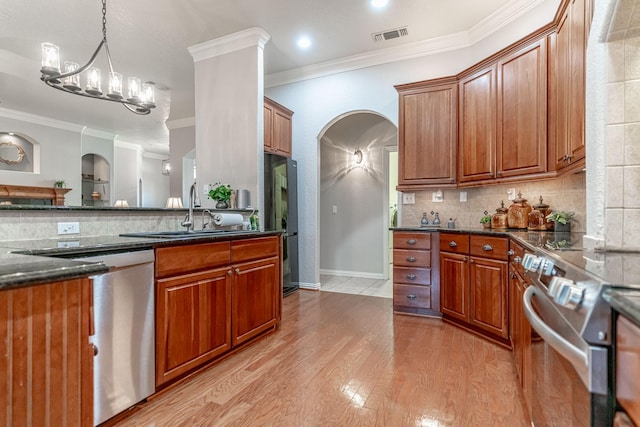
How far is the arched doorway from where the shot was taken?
4918 millimetres

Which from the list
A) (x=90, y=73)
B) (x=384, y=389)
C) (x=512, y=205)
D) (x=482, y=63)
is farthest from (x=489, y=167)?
(x=90, y=73)

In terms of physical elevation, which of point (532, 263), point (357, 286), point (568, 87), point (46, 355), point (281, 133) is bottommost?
point (357, 286)

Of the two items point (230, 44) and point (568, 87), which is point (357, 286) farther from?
point (230, 44)

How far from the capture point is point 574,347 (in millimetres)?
694

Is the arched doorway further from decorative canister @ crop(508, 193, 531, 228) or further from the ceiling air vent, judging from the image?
decorative canister @ crop(508, 193, 531, 228)

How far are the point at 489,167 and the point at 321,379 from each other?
233cm

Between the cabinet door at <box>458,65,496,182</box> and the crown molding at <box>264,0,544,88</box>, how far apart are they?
618mm

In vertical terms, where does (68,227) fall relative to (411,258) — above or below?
above

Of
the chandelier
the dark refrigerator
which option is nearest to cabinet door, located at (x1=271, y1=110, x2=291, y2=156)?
the dark refrigerator

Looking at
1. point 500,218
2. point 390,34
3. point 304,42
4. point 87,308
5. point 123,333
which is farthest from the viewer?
point 304,42

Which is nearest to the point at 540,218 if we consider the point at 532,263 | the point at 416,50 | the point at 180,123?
the point at 532,263

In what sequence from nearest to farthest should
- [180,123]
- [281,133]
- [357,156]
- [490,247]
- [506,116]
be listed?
[490,247]
[506,116]
[281,133]
[357,156]
[180,123]

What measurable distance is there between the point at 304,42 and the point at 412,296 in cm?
303

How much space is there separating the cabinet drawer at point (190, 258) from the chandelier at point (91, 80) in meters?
1.60
